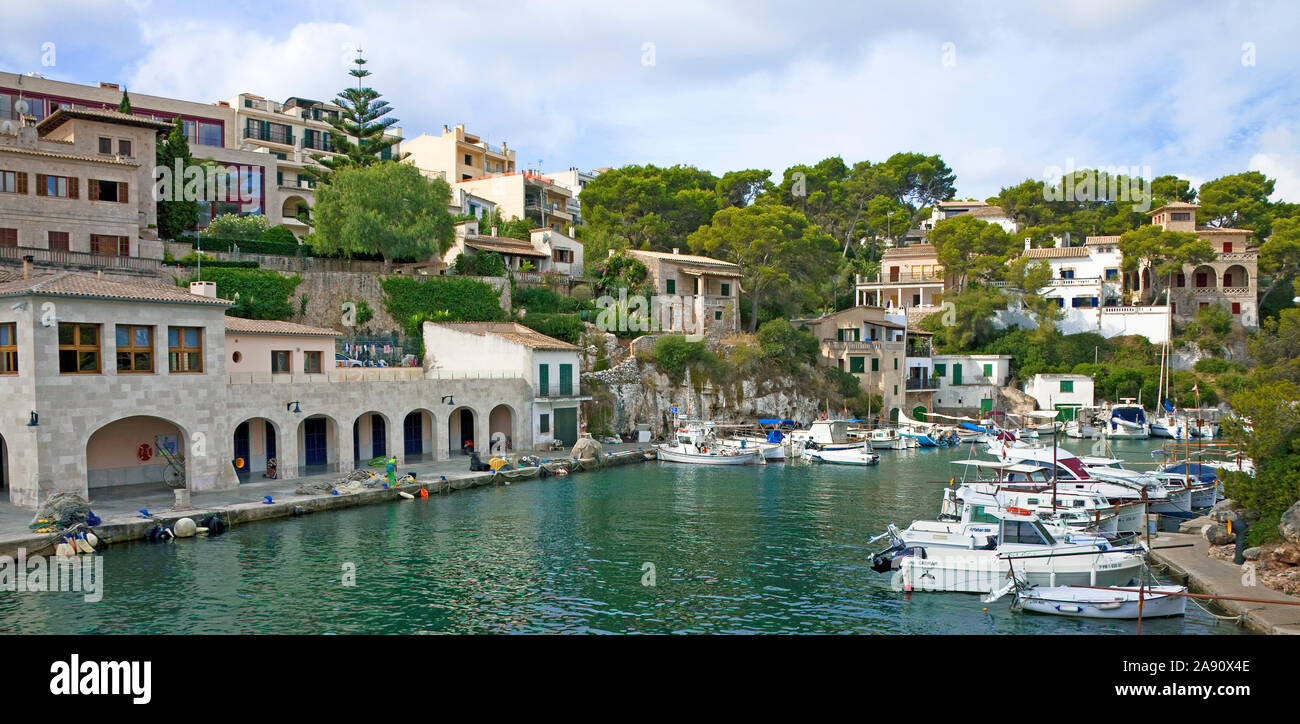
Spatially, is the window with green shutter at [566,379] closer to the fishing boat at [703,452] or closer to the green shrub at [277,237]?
the fishing boat at [703,452]

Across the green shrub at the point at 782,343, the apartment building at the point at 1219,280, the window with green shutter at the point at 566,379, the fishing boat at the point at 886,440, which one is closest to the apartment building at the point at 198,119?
the window with green shutter at the point at 566,379

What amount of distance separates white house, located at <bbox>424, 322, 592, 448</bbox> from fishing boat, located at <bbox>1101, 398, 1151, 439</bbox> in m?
34.9

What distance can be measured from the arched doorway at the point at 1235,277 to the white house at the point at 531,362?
183 ft

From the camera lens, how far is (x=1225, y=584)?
Result: 18031 mm

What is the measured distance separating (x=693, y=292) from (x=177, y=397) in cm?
3597

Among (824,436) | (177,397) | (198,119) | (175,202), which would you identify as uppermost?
(198,119)

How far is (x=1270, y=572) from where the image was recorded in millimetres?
18016

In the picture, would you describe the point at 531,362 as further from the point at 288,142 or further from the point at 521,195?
the point at 288,142

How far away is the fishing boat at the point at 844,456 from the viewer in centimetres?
4312

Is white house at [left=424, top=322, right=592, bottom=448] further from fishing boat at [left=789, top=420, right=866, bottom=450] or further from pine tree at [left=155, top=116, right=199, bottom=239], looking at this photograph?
pine tree at [left=155, top=116, right=199, bottom=239]

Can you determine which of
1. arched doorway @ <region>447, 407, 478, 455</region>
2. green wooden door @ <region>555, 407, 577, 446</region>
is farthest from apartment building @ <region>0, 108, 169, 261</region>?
green wooden door @ <region>555, 407, 577, 446</region>

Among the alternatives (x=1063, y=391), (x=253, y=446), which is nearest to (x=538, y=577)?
(x=253, y=446)

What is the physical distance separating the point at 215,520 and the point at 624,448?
22.6 metres
